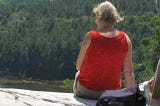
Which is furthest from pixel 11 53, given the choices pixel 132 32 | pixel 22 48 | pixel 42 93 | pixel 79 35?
pixel 42 93

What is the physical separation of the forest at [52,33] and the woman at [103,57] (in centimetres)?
6250

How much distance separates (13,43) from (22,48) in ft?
22.8

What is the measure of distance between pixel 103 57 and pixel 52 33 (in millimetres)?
95597

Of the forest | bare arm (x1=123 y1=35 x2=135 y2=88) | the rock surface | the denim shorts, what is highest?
bare arm (x1=123 y1=35 x2=135 y2=88)

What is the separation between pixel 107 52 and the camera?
16.3ft

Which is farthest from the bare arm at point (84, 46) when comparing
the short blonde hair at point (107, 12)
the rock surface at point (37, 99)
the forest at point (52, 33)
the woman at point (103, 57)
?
the forest at point (52, 33)

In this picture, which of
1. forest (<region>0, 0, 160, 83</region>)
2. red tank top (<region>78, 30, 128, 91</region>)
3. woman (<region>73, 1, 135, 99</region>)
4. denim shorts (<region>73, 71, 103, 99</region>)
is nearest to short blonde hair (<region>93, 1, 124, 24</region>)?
woman (<region>73, 1, 135, 99</region>)

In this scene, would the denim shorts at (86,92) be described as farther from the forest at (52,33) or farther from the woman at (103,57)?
the forest at (52,33)

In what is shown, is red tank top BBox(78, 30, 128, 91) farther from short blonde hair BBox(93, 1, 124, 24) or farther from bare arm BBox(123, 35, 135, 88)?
short blonde hair BBox(93, 1, 124, 24)

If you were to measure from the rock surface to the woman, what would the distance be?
140mm

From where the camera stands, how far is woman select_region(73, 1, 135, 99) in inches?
192

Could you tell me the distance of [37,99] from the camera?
5082 millimetres

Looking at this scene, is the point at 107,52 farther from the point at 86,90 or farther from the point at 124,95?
the point at 124,95

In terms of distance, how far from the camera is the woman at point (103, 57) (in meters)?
4.87
